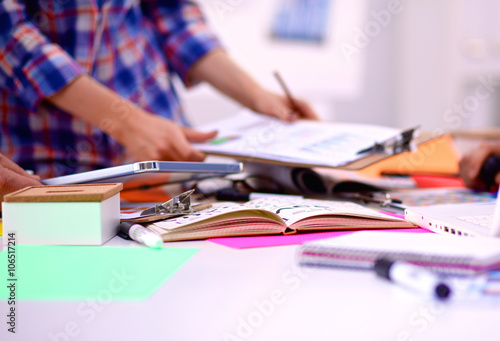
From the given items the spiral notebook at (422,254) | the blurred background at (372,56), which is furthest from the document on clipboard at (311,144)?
the blurred background at (372,56)

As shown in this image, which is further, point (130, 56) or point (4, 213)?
point (130, 56)

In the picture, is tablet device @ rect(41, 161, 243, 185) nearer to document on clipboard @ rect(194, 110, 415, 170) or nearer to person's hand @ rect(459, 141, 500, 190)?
document on clipboard @ rect(194, 110, 415, 170)

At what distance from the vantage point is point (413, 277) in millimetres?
337

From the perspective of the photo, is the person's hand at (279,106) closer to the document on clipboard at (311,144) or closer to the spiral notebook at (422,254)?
the document on clipboard at (311,144)

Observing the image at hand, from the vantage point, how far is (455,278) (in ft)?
1.15

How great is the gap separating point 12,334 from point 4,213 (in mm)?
194

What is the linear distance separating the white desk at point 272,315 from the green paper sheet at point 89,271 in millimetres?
13

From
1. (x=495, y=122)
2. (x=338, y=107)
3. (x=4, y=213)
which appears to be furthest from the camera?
(x=495, y=122)

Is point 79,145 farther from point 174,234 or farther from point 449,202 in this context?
point 449,202

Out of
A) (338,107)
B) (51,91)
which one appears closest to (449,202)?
(51,91)

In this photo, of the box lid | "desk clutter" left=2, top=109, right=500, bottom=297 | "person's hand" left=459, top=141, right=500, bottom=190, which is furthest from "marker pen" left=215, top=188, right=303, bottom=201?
"person's hand" left=459, top=141, right=500, bottom=190

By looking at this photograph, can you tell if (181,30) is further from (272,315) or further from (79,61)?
(272,315)

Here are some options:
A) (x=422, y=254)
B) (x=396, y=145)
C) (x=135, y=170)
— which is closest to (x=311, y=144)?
(x=396, y=145)

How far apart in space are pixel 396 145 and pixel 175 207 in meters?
0.40
